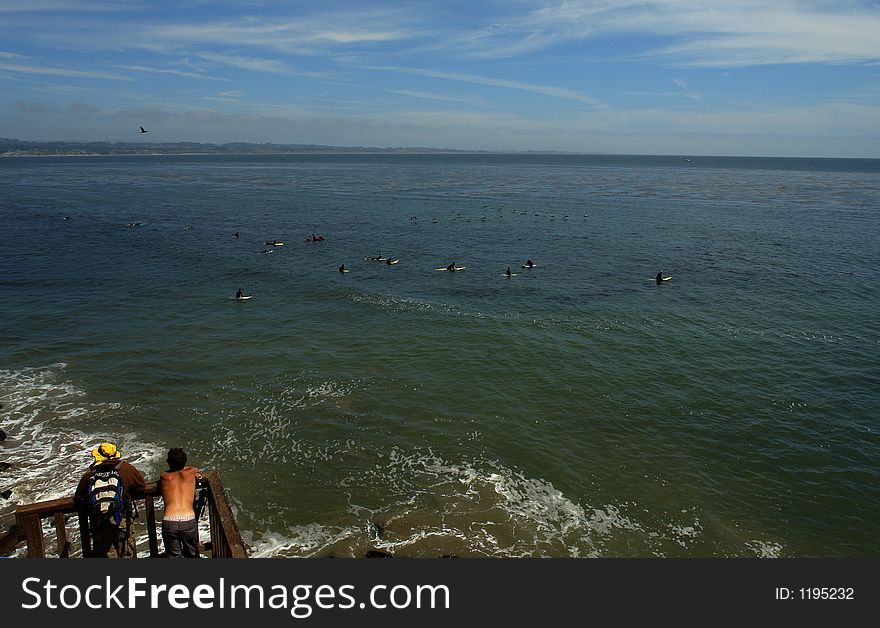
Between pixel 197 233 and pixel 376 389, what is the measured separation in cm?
4947

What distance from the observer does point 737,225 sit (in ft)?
252

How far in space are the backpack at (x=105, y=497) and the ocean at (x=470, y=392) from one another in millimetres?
8001

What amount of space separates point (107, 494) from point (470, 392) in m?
18.5

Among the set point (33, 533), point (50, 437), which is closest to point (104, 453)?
point (33, 533)

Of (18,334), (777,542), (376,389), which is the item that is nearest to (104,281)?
(18,334)

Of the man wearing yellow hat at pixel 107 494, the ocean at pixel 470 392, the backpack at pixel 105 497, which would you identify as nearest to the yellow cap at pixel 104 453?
the man wearing yellow hat at pixel 107 494

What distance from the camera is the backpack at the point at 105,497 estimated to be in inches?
344

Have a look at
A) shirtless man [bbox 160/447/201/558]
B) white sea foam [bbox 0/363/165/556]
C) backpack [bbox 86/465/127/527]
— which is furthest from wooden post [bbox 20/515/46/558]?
white sea foam [bbox 0/363/165/556]

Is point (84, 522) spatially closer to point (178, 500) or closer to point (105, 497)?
point (105, 497)

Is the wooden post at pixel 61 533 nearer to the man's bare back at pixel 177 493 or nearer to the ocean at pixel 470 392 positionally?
the man's bare back at pixel 177 493

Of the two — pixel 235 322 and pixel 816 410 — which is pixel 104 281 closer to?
pixel 235 322

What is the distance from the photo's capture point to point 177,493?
884 centimetres

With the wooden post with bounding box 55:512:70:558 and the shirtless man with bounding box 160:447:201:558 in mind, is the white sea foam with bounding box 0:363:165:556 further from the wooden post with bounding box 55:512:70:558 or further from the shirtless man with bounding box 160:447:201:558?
the shirtless man with bounding box 160:447:201:558

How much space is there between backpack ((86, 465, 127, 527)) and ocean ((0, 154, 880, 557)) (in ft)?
26.2
